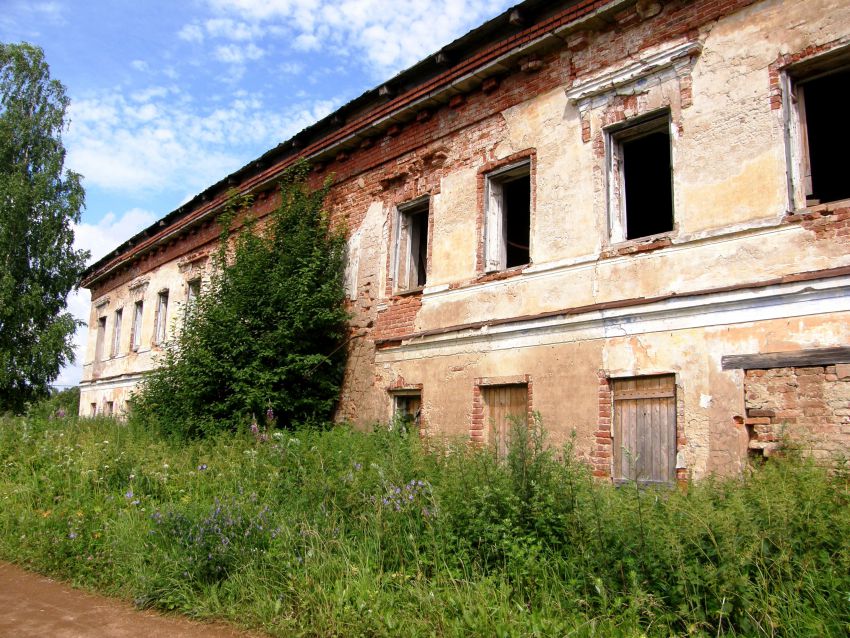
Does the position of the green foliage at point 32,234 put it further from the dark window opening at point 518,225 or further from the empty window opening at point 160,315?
the dark window opening at point 518,225

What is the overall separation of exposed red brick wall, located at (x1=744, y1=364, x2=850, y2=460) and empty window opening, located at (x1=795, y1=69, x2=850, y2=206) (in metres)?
1.78

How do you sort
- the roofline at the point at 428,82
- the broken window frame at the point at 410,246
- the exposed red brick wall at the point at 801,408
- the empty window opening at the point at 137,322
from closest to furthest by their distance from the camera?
the exposed red brick wall at the point at 801,408, the roofline at the point at 428,82, the broken window frame at the point at 410,246, the empty window opening at the point at 137,322

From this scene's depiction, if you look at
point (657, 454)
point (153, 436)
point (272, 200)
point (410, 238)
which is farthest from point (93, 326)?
point (657, 454)

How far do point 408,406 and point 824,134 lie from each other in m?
7.30

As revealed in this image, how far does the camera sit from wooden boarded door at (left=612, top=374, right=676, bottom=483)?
23.2ft

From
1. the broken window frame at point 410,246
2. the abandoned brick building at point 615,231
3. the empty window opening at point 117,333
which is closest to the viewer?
the abandoned brick building at point 615,231

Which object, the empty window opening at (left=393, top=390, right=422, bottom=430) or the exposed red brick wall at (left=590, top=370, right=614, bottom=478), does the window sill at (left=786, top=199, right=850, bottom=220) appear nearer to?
the exposed red brick wall at (left=590, top=370, right=614, bottom=478)

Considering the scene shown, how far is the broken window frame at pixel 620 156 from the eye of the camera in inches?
316

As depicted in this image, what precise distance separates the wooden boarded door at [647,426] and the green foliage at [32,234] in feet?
71.6

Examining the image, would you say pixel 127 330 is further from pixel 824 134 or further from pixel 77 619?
pixel 824 134

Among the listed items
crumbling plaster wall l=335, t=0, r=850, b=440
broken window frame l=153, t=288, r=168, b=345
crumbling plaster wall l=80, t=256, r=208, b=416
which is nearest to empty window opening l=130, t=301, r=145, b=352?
crumbling plaster wall l=80, t=256, r=208, b=416

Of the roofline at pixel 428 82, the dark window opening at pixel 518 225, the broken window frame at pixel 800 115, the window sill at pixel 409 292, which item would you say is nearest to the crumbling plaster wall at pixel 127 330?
the roofline at pixel 428 82

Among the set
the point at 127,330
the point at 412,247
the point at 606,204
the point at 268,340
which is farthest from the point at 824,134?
the point at 127,330

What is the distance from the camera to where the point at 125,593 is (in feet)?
20.2
